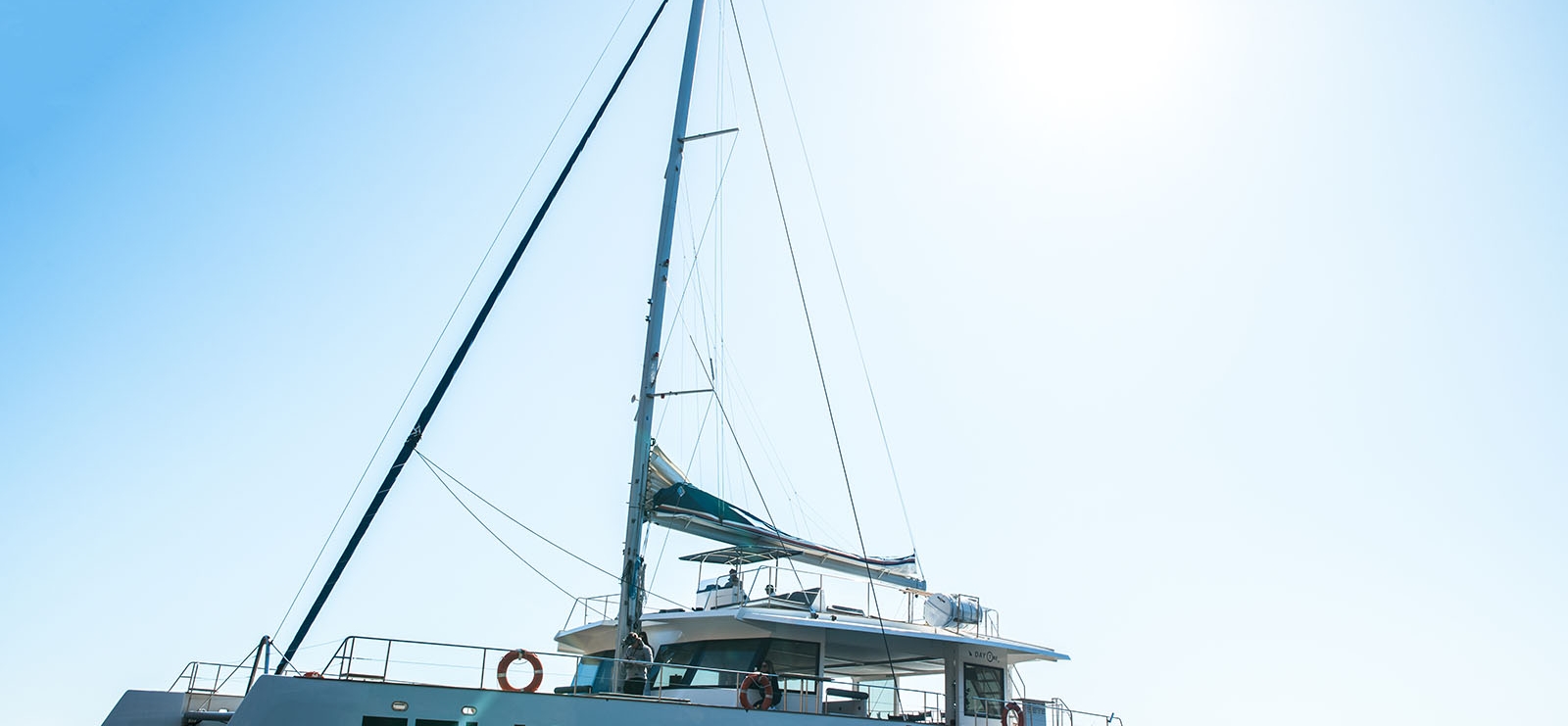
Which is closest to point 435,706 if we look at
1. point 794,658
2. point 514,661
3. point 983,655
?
point 514,661

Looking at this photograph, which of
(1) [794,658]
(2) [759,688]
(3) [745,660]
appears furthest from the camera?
(1) [794,658]

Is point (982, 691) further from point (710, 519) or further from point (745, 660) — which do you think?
point (710, 519)

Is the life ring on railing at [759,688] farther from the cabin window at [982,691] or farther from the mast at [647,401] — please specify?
the cabin window at [982,691]

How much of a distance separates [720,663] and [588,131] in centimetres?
926

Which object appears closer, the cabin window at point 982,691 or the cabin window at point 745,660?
the cabin window at point 745,660

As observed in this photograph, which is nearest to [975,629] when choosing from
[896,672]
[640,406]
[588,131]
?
[896,672]

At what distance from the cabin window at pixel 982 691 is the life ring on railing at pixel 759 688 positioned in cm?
492

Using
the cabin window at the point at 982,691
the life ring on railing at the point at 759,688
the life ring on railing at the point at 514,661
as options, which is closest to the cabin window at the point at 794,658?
the life ring on railing at the point at 759,688

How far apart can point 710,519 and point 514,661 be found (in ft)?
15.1

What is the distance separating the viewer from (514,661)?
44.6 feet

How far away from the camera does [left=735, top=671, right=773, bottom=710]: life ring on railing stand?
51.2ft

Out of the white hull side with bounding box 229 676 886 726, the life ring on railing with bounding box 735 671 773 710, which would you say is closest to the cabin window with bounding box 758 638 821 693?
the life ring on railing with bounding box 735 671 773 710

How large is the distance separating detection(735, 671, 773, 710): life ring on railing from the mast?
5.93ft

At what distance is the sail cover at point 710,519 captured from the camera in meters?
16.9
